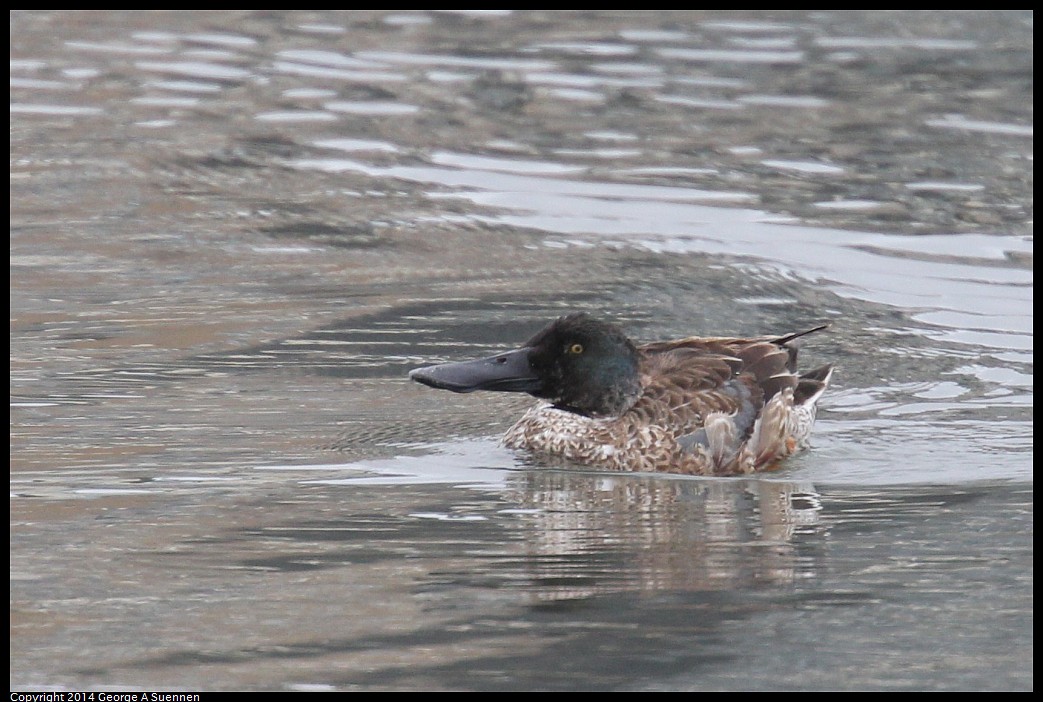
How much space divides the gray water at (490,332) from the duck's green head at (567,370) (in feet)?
1.25

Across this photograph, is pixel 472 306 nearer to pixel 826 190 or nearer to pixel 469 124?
pixel 826 190

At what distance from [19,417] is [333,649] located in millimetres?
3601

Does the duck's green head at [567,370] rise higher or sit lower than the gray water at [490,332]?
higher

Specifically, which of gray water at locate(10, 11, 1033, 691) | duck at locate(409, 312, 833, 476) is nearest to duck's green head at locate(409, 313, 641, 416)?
duck at locate(409, 312, 833, 476)

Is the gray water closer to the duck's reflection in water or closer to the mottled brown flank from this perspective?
the duck's reflection in water

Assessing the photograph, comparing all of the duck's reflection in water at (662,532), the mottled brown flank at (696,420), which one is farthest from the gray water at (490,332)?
the mottled brown flank at (696,420)

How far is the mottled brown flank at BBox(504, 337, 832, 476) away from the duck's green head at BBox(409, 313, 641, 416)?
9 centimetres

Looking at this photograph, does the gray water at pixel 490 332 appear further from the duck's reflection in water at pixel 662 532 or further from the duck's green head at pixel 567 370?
the duck's green head at pixel 567 370

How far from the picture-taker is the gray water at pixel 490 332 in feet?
21.3

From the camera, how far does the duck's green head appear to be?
8891mm

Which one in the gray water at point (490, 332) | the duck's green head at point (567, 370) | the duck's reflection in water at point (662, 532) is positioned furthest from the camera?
the duck's green head at point (567, 370)

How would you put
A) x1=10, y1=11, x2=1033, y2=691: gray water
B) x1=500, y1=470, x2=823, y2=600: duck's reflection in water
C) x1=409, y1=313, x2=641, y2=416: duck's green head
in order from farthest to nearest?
1. x1=409, y1=313, x2=641, y2=416: duck's green head
2. x1=500, y1=470, x2=823, y2=600: duck's reflection in water
3. x1=10, y1=11, x2=1033, y2=691: gray water

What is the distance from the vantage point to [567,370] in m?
9.07

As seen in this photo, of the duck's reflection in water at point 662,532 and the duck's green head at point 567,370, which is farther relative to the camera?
the duck's green head at point 567,370
